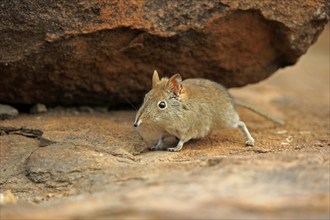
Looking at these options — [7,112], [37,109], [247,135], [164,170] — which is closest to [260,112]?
[247,135]

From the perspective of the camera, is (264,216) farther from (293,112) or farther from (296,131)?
(293,112)

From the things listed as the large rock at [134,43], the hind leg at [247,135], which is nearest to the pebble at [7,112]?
the large rock at [134,43]

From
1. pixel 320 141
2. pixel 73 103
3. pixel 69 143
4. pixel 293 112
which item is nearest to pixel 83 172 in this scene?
pixel 69 143

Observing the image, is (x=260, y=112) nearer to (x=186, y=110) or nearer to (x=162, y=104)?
(x=186, y=110)

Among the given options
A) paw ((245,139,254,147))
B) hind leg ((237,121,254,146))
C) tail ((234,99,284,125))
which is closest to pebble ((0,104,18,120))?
hind leg ((237,121,254,146))

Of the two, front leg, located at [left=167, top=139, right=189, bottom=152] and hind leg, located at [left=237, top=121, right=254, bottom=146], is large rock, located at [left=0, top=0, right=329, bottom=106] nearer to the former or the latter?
hind leg, located at [left=237, top=121, right=254, bottom=146]

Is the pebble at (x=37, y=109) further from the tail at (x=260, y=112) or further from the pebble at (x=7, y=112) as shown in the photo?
the tail at (x=260, y=112)
